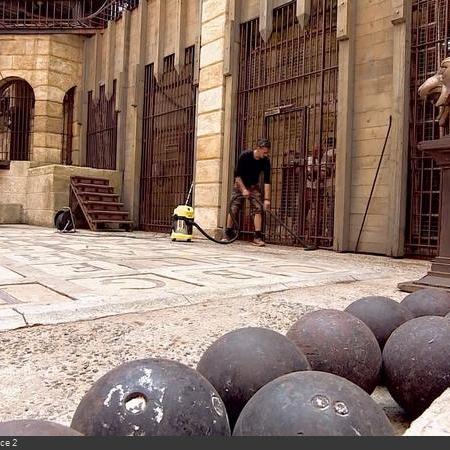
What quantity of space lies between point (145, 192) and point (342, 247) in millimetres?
7213

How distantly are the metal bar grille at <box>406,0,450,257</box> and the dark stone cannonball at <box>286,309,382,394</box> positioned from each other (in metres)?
5.59

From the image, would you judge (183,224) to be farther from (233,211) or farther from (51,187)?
(51,187)

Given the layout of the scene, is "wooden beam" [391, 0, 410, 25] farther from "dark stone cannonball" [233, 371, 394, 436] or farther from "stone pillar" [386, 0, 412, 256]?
"dark stone cannonball" [233, 371, 394, 436]

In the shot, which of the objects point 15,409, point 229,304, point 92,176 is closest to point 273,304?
point 229,304

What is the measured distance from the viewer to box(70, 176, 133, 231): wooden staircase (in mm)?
13312

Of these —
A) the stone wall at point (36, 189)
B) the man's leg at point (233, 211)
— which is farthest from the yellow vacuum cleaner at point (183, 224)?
the stone wall at point (36, 189)

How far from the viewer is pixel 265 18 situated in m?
9.99

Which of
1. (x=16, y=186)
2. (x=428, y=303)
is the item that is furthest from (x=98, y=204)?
(x=428, y=303)

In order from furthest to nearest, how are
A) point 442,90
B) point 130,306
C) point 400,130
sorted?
point 400,130 → point 442,90 → point 130,306

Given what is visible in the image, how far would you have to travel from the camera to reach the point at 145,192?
549 inches

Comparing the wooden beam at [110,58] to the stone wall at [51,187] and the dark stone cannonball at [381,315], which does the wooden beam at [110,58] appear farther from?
the dark stone cannonball at [381,315]

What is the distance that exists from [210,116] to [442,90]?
738 cm

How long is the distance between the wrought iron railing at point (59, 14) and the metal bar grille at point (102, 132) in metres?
2.42

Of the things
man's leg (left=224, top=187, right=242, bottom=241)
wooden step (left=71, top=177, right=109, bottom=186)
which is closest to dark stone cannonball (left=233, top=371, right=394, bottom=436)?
Result: man's leg (left=224, top=187, right=242, bottom=241)
